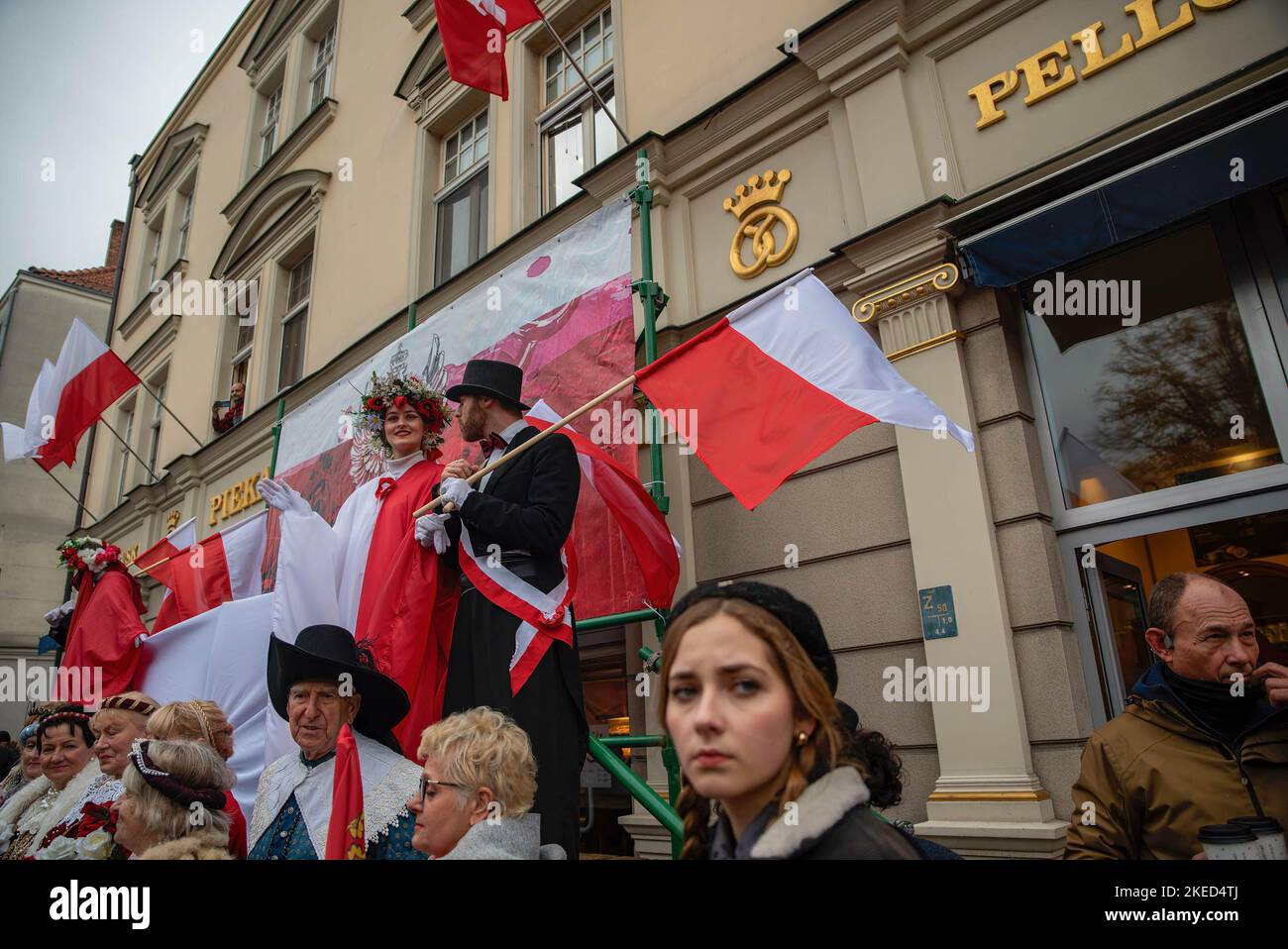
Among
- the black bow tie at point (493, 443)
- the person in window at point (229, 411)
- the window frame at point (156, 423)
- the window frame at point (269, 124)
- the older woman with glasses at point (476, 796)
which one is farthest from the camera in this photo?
the window frame at point (156, 423)

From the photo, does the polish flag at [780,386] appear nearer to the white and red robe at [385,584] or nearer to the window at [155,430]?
the white and red robe at [385,584]

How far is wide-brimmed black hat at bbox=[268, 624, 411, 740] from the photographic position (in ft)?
8.82

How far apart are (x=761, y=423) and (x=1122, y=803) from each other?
62.1 inches

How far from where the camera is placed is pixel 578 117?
22.3 feet

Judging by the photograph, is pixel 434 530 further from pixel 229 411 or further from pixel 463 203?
pixel 229 411

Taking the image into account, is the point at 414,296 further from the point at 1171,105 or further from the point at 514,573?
the point at 1171,105

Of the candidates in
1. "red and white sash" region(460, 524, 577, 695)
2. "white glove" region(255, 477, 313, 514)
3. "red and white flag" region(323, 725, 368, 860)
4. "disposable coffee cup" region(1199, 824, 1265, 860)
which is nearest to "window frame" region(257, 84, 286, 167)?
"white glove" region(255, 477, 313, 514)

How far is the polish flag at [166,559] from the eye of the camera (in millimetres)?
5656

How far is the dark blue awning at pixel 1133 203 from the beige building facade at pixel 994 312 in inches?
0.4

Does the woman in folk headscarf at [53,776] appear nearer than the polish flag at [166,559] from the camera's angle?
Yes

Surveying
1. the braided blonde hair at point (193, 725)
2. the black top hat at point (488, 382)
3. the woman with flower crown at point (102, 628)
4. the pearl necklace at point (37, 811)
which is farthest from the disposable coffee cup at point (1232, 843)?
the woman with flower crown at point (102, 628)

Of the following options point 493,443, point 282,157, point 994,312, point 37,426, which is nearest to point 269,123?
point 282,157

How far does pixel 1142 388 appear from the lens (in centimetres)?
363
